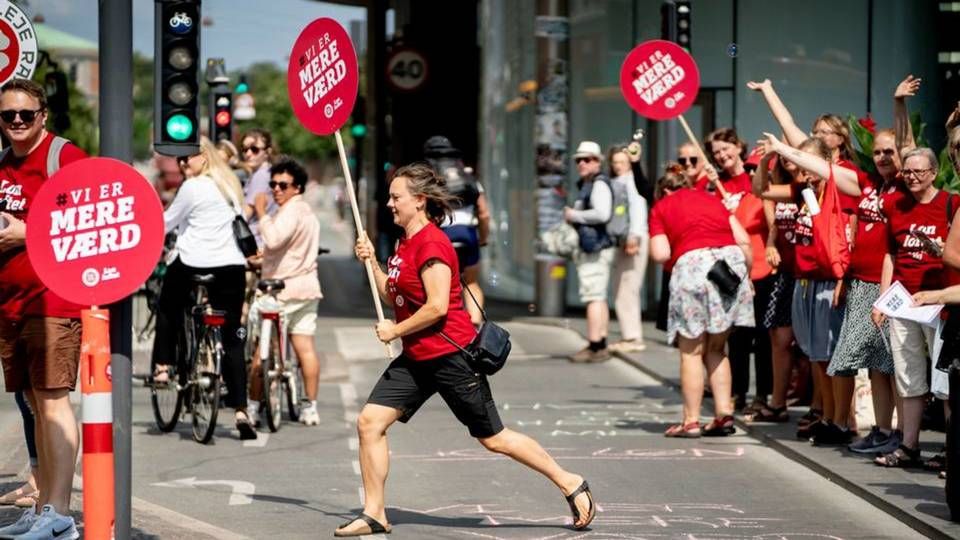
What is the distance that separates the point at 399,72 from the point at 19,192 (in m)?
23.4

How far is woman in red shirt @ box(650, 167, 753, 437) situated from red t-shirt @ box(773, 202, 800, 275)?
0.29 m

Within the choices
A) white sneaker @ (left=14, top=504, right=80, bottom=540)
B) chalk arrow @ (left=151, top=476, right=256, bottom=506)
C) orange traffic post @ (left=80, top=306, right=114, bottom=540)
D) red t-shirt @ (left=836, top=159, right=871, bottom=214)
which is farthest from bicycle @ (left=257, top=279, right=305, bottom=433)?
orange traffic post @ (left=80, top=306, right=114, bottom=540)

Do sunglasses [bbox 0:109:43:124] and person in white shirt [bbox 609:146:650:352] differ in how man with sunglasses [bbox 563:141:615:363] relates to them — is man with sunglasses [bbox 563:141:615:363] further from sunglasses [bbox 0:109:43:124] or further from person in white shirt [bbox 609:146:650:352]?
sunglasses [bbox 0:109:43:124]

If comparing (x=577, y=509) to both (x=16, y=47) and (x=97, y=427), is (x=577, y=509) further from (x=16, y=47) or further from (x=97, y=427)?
(x=16, y=47)

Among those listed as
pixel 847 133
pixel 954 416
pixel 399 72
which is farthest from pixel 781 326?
pixel 399 72

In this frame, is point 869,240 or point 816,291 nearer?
point 869,240

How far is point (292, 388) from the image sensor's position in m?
13.4

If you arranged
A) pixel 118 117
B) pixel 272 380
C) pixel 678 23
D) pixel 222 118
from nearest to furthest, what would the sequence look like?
pixel 118 117
pixel 272 380
pixel 678 23
pixel 222 118

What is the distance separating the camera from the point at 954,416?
29.2 ft

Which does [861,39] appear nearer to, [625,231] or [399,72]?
[625,231]

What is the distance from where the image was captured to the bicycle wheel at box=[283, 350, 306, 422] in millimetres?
13281

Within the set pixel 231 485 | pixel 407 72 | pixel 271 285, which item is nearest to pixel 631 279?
pixel 271 285

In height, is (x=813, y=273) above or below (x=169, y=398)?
above

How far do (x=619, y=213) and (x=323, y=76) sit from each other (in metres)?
8.71
